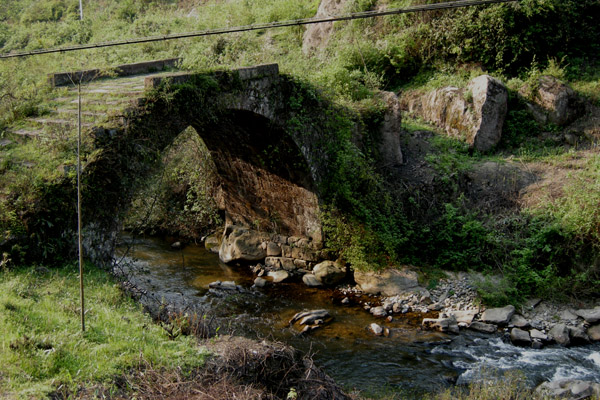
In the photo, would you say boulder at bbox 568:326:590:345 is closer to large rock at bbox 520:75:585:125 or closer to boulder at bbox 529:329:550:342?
boulder at bbox 529:329:550:342

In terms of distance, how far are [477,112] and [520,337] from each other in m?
6.17

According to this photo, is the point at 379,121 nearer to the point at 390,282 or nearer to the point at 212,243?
the point at 390,282

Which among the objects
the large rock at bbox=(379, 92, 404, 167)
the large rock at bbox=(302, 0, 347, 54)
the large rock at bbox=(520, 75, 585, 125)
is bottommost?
the large rock at bbox=(379, 92, 404, 167)

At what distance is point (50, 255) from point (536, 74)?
41.2 ft

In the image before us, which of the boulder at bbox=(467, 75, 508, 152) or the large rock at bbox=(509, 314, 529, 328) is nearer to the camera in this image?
the large rock at bbox=(509, 314, 529, 328)

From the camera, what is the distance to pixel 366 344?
28.5 feet

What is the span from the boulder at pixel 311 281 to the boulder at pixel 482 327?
10.9 feet

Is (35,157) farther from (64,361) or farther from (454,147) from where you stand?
(454,147)

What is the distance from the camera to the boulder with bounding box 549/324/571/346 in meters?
8.68

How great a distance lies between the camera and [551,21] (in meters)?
14.2

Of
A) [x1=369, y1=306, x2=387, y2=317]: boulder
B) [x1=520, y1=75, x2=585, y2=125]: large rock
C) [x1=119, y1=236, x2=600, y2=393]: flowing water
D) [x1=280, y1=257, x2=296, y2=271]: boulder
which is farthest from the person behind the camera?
[x1=520, y1=75, x2=585, y2=125]: large rock

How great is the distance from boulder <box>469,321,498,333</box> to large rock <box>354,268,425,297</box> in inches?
52.0

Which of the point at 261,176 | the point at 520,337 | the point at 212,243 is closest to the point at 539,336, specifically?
the point at 520,337

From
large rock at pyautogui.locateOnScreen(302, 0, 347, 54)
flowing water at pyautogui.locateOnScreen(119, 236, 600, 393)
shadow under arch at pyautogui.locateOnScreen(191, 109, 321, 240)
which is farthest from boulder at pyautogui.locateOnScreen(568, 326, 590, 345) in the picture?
large rock at pyautogui.locateOnScreen(302, 0, 347, 54)
